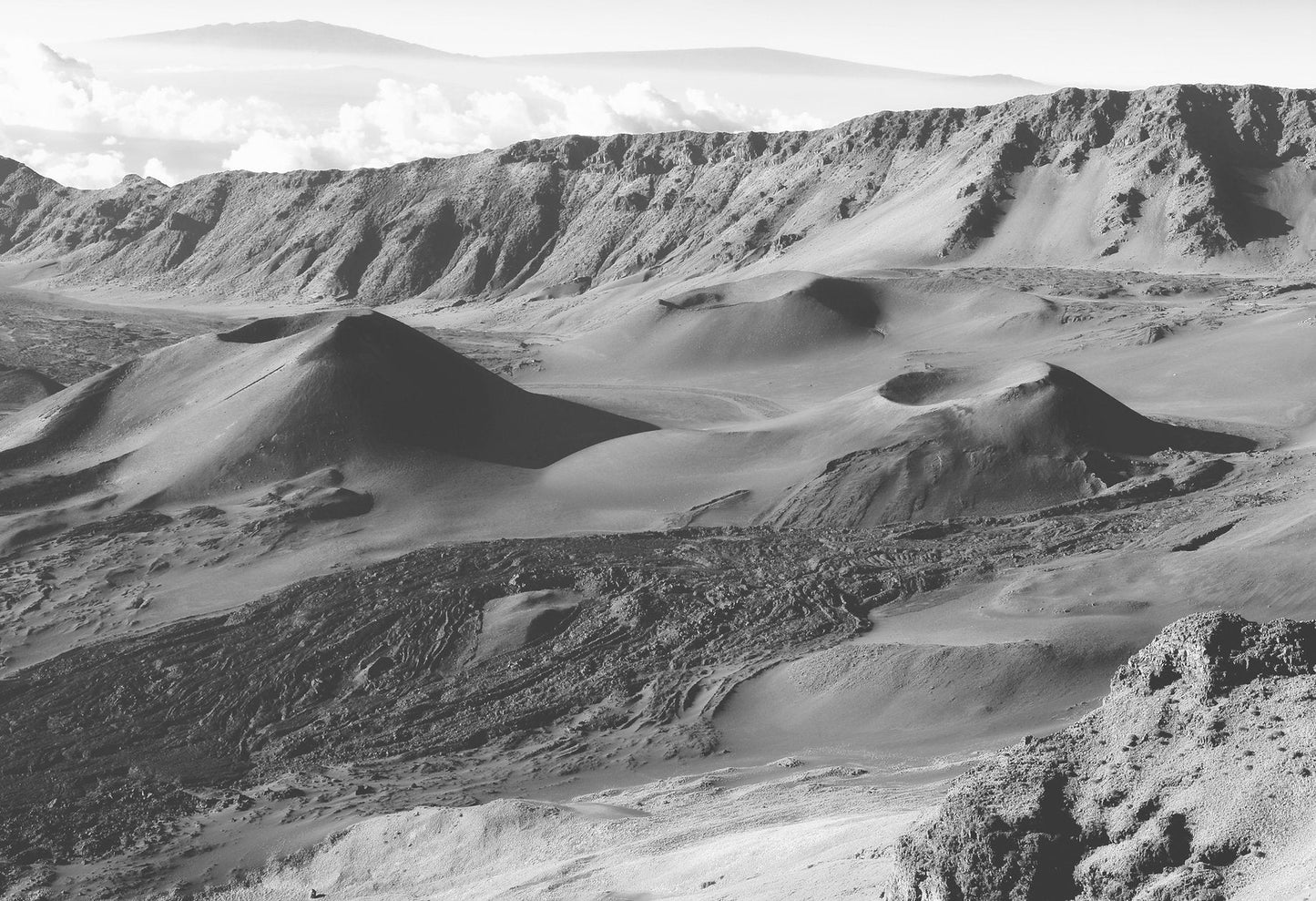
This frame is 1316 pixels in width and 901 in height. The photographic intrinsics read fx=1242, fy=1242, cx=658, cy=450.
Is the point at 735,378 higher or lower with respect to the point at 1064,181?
lower

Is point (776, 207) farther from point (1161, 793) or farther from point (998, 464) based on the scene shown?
point (1161, 793)

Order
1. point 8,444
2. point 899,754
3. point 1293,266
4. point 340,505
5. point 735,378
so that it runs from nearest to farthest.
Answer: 1. point 899,754
2. point 340,505
3. point 8,444
4. point 735,378
5. point 1293,266

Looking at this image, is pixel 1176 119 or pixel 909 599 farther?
pixel 1176 119

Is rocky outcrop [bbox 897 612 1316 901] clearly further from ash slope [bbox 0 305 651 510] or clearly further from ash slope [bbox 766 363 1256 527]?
ash slope [bbox 0 305 651 510]

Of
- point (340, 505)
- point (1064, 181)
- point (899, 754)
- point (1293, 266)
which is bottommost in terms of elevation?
point (899, 754)

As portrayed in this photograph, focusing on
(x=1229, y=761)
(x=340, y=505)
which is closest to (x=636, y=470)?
(x=340, y=505)

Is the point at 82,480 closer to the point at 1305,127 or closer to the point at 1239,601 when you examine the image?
the point at 1239,601

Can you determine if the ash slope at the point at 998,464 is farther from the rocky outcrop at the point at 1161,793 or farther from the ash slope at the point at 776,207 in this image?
the ash slope at the point at 776,207

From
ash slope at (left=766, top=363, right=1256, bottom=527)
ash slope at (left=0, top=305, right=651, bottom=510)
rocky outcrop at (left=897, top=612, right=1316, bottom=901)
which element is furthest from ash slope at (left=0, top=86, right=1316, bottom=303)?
rocky outcrop at (left=897, top=612, right=1316, bottom=901)

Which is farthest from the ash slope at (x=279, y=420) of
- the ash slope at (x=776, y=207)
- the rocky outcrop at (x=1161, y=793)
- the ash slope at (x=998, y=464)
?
the ash slope at (x=776, y=207)

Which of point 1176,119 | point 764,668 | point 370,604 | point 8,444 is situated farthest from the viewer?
point 1176,119
